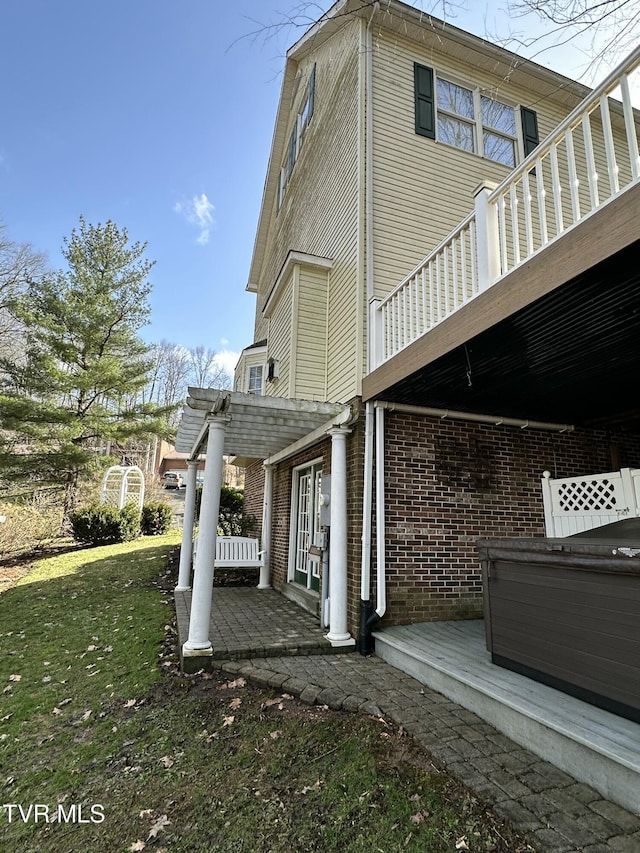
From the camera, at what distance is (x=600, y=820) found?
2.28 m

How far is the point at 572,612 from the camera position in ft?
10.4

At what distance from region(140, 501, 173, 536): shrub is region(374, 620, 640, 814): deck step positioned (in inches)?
526

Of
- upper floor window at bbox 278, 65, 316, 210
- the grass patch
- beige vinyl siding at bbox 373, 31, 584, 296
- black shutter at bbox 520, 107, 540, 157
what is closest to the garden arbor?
upper floor window at bbox 278, 65, 316, 210

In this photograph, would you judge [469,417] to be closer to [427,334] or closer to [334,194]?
[427,334]

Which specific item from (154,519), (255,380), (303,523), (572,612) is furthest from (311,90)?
(154,519)

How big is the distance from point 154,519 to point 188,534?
350 inches

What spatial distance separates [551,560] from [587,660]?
2.24ft

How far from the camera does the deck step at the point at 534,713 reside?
2.47 meters

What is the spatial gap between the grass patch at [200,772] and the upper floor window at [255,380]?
A: 21.5ft

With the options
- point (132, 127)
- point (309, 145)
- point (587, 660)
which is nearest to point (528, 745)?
point (587, 660)

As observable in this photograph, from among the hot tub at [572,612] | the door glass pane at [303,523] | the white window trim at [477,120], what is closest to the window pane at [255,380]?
the door glass pane at [303,523]

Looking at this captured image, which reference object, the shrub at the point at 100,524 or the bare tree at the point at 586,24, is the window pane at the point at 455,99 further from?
the shrub at the point at 100,524

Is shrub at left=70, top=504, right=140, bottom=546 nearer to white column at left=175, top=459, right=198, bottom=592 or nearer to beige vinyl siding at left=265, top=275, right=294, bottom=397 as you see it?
white column at left=175, top=459, right=198, bottom=592

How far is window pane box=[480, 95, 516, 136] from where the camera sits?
306 inches
